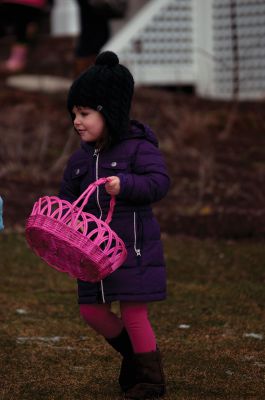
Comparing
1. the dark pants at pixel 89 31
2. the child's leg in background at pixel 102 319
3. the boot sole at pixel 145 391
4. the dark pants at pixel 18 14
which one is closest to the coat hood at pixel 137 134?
the child's leg in background at pixel 102 319

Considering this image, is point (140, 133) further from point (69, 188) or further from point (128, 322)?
point (128, 322)

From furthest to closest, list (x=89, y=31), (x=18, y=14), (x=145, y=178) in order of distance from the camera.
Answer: (x=18, y=14)
(x=89, y=31)
(x=145, y=178)

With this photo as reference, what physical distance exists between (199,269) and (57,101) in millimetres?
5188

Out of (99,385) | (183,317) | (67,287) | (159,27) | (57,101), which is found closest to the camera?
(99,385)

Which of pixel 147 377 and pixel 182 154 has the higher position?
pixel 147 377

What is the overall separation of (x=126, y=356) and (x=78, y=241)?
0.60 m

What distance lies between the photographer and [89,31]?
37.8 feet

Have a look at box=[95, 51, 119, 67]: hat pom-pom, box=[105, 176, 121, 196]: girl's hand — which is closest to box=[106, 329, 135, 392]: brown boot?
box=[105, 176, 121, 196]: girl's hand

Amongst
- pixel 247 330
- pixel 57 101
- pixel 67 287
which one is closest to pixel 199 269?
pixel 67 287

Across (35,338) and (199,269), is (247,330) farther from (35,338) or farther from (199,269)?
(199,269)

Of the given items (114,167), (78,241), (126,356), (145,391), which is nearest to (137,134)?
(114,167)

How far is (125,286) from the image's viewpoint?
4.13 meters

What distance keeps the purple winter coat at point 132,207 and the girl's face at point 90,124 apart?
2.8 inches

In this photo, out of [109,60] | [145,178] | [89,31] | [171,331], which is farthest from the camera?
[89,31]
